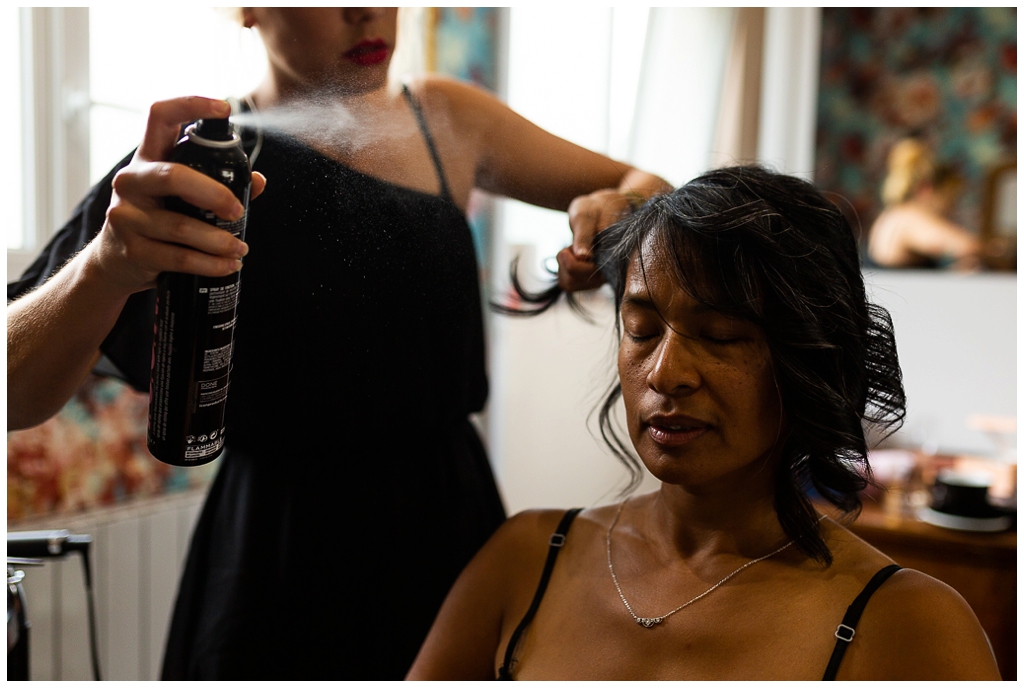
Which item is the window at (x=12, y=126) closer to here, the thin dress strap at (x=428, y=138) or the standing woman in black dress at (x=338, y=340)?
the standing woman in black dress at (x=338, y=340)

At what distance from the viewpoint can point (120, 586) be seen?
1695 millimetres

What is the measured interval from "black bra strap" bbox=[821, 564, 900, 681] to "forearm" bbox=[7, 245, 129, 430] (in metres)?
0.75

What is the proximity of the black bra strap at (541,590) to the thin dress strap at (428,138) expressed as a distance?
435 millimetres

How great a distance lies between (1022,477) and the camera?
85 centimetres

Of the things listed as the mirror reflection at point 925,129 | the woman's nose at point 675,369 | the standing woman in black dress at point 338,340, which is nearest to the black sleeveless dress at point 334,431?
the standing woman in black dress at point 338,340

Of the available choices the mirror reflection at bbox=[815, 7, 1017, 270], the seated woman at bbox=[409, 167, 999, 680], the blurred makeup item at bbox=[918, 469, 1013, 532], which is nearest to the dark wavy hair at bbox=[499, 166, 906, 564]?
the seated woman at bbox=[409, 167, 999, 680]

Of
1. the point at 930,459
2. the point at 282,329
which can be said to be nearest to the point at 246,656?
the point at 282,329

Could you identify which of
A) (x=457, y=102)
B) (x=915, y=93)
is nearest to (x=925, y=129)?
(x=915, y=93)

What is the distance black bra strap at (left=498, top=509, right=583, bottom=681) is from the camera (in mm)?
969

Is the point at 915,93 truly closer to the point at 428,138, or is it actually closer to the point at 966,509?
the point at 966,509

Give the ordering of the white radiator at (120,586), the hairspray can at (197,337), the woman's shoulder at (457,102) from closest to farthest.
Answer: the hairspray can at (197,337) → the woman's shoulder at (457,102) → the white radiator at (120,586)

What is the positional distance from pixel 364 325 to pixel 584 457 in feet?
1.21

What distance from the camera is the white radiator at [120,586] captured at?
1.12 m

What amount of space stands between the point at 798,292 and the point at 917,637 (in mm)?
355
